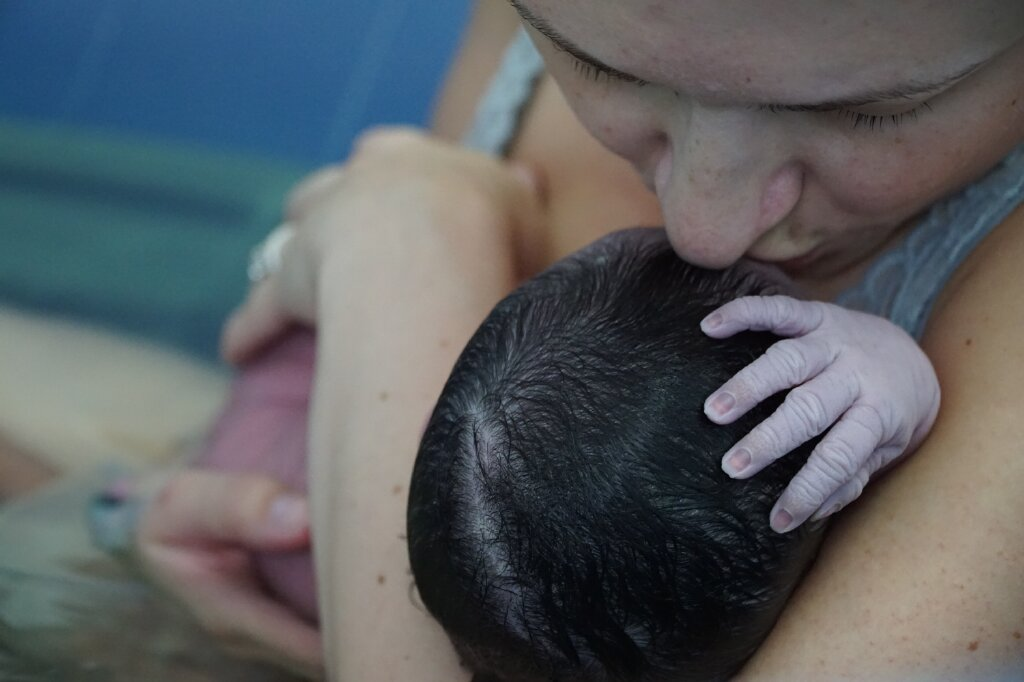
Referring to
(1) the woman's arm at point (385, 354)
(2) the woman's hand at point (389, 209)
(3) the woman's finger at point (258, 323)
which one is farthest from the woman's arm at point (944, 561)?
(3) the woman's finger at point (258, 323)

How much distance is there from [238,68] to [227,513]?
1.65m

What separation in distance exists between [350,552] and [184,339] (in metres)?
1.14

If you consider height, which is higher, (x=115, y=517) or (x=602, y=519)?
(x=602, y=519)

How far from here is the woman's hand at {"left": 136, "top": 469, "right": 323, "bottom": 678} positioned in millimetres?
1289

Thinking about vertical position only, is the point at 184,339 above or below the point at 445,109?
below

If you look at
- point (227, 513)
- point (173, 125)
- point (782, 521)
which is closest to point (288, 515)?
point (227, 513)

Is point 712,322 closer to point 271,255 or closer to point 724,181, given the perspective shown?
point 724,181

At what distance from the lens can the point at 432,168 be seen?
1414 millimetres

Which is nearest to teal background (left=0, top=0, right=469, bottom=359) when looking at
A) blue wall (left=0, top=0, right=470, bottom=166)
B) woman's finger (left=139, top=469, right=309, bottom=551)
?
blue wall (left=0, top=0, right=470, bottom=166)

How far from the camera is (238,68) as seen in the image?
277cm

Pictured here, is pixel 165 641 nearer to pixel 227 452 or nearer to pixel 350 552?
pixel 350 552

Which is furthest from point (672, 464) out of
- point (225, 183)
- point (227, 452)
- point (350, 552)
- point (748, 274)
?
point (225, 183)

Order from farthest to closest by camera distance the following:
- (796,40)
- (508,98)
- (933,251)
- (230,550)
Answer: (508,98) < (230,550) < (933,251) < (796,40)

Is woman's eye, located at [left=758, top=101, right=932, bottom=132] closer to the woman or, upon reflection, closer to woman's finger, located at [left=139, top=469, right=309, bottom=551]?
the woman
